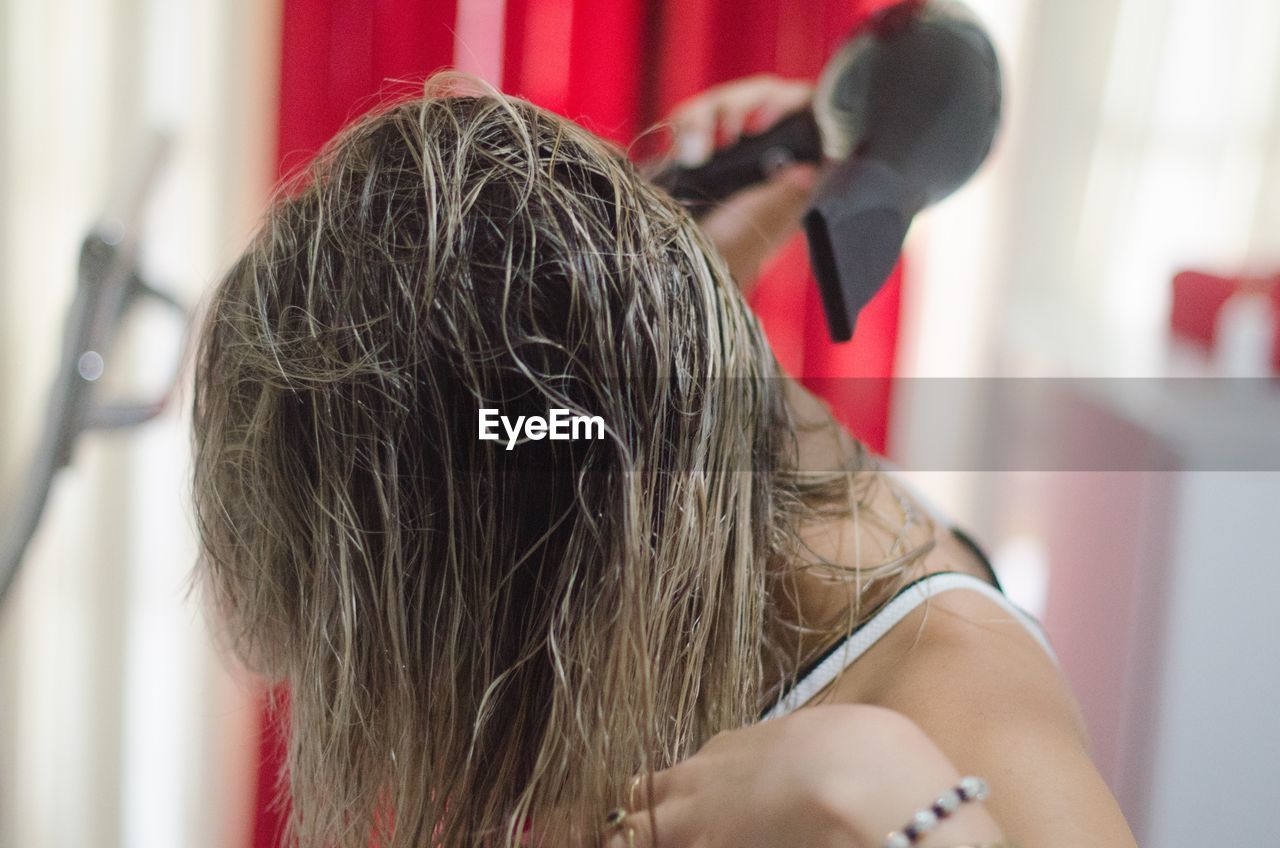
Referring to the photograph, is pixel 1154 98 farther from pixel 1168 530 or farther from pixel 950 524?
pixel 950 524

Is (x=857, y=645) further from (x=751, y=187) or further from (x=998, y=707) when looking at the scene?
(x=751, y=187)

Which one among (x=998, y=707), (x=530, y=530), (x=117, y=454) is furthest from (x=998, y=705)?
(x=117, y=454)

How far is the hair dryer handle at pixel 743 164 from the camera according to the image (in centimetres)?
75

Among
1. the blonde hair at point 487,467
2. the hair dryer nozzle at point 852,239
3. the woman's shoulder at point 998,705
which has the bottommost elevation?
the woman's shoulder at point 998,705

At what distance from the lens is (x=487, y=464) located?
0.43 m

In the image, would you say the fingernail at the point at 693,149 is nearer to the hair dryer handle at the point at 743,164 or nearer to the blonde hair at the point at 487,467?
the hair dryer handle at the point at 743,164

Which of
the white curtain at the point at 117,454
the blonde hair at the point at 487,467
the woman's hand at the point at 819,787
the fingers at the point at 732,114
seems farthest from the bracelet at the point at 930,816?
the white curtain at the point at 117,454

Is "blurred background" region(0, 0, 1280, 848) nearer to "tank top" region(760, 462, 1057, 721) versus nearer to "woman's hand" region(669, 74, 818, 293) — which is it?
"woman's hand" region(669, 74, 818, 293)

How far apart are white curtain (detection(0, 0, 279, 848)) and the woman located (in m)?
0.49

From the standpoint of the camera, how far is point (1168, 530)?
81 centimetres

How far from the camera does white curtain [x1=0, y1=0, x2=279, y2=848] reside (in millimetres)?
938

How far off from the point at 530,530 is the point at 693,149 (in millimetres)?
519

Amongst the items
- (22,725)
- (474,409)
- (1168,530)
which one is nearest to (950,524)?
(1168,530)

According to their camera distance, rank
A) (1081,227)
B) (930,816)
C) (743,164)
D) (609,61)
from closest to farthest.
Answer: (930,816) < (743,164) < (609,61) < (1081,227)
